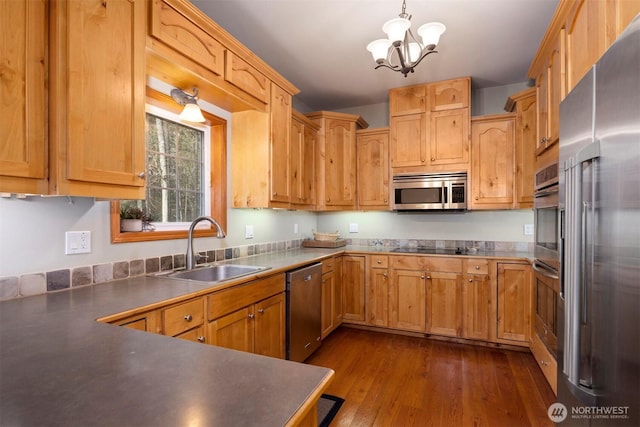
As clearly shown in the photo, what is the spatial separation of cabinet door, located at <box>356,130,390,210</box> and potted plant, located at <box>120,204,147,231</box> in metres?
2.46

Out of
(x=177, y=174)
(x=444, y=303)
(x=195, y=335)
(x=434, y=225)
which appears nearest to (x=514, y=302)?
(x=444, y=303)

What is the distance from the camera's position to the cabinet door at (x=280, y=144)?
8.85ft

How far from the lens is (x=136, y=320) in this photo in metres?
1.27

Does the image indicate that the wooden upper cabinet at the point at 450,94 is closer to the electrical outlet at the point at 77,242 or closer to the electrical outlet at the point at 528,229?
the electrical outlet at the point at 528,229

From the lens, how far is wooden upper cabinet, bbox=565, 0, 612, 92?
136cm

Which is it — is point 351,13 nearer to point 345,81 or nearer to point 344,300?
point 345,81

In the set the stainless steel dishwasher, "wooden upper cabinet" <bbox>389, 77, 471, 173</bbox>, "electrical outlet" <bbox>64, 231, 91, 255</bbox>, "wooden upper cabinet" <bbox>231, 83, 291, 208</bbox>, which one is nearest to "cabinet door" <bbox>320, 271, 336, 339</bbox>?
the stainless steel dishwasher

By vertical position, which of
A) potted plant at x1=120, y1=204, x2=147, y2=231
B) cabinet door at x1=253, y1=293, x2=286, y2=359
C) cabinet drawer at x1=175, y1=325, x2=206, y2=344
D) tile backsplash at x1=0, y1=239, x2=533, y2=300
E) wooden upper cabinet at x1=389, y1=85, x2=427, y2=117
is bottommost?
cabinet door at x1=253, y1=293, x2=286, y2=359

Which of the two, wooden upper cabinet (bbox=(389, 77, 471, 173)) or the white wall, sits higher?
wooden upper cabinet (bbox=(389, 77, 471, 173))

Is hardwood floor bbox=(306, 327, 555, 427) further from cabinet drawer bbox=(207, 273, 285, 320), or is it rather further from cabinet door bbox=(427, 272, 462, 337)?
cabinet drawer bbox=(207, 273, 285, 320)

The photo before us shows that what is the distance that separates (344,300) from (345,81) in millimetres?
2391

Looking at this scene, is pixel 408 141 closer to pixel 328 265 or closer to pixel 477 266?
pixel 477 266

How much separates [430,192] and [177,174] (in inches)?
98.1

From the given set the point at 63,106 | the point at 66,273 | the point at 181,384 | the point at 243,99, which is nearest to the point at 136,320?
the point at 66,273
